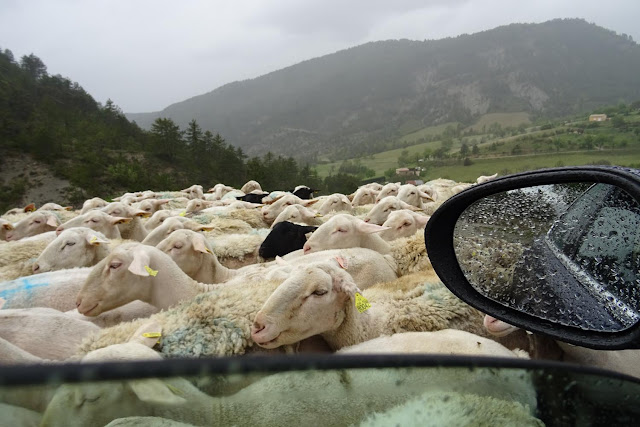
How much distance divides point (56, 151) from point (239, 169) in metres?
15.5

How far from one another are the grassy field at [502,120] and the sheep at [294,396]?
4844 inches

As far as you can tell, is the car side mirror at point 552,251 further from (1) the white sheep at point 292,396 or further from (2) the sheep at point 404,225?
(2) the sheep at point 404,225

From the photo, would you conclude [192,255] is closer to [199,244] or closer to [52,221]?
[199,244]

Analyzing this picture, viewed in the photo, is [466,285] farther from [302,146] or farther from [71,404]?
[302,146]

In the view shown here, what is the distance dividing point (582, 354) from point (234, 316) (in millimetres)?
2015

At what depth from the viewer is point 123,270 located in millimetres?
3350

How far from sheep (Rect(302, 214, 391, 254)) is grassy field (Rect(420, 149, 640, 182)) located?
2660 cm

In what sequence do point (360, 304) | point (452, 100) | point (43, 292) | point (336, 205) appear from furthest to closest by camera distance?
point (452, 100), point (336, 205), point (43, 292), point (360, 304)

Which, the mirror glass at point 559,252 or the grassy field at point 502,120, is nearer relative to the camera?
the mirror glass at point 559,252

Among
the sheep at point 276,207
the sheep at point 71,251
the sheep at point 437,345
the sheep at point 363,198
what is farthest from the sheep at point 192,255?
the sheep at point 363,198

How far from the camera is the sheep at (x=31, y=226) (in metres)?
6.63

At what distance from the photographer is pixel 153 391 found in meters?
0.48

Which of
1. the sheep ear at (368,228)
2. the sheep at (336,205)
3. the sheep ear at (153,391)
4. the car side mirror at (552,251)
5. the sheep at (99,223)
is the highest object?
the sheep ear at (153,391)

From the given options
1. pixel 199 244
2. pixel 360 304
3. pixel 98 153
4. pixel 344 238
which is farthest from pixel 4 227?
pixel 98 153
